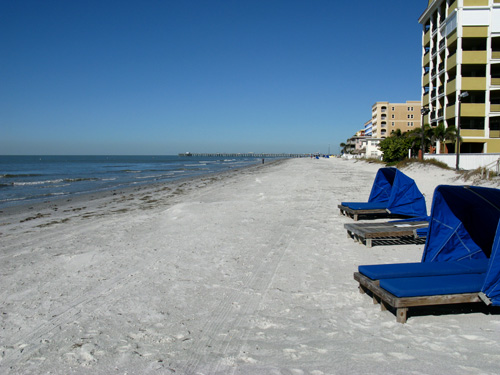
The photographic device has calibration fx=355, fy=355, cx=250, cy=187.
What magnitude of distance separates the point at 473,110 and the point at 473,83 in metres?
2.67

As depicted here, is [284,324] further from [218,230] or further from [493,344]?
[218,230]

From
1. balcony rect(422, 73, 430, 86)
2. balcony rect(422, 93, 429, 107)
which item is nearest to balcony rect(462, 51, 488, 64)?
balcony rect(422, 73, 430, 86)

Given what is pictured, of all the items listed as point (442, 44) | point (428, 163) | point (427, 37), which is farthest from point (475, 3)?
point (428, 163)

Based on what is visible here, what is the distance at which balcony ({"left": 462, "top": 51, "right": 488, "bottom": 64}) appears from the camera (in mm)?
33750

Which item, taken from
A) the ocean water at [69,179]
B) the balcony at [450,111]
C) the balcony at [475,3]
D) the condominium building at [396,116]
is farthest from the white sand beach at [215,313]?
the condominium building at [396,116]

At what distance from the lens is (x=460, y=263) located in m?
4.99

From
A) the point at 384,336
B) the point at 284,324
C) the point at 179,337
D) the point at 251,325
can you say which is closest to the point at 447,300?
the point at 384,336

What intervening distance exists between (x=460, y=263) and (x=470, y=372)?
2.16 meters

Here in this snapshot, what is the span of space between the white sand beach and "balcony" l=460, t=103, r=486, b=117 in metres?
32.0

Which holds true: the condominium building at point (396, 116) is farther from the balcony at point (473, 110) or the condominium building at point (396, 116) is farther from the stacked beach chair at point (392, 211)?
the stacked beach chair at point (392, 211)

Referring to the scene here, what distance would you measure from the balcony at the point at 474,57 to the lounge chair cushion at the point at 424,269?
120ft

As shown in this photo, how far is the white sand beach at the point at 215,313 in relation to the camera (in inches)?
136

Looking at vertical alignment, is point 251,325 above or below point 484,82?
below

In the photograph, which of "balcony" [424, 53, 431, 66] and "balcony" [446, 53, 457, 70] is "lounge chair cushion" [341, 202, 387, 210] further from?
"balcony" [424, 53, 431, 66]
